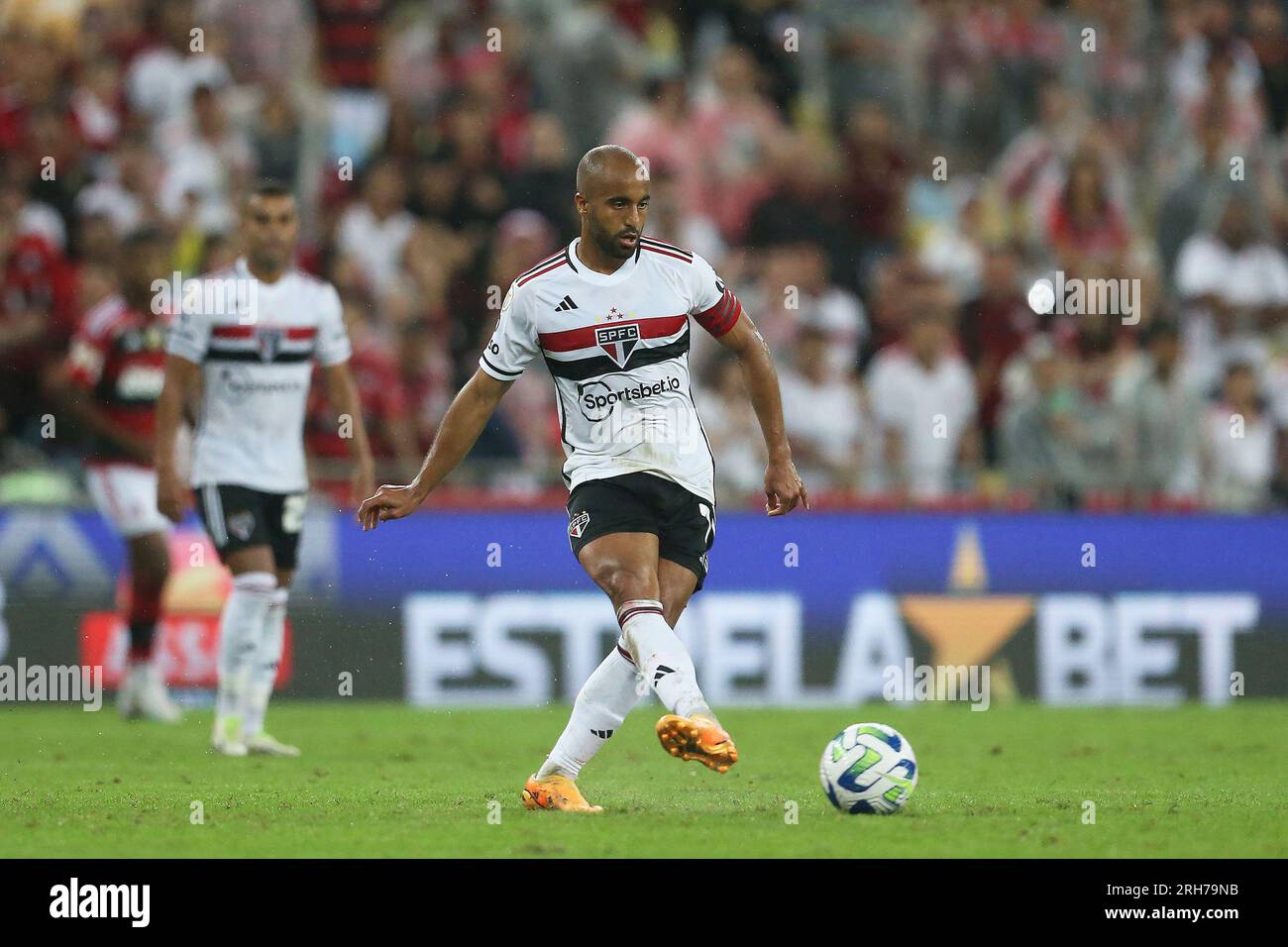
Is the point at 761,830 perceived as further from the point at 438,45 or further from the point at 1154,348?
the point at 438,45

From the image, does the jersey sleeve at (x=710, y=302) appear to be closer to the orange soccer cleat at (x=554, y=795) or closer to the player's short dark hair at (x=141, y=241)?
the orange soccer cleat at (x=554, y=795)

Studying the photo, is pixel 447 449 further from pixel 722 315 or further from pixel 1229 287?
pixel 1229 287

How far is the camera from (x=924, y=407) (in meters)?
16.7

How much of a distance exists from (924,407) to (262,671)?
22.9 feet

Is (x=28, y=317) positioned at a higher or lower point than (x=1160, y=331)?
higher

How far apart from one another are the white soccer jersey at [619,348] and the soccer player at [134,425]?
18.6 feet

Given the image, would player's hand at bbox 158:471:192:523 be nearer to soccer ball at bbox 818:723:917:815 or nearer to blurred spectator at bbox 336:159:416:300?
soccer ball at bbox 818:723:917:815

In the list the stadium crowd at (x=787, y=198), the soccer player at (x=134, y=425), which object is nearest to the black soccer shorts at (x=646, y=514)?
the soccer player at (x=134, y=425)

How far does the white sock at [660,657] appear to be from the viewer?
7.86 meters

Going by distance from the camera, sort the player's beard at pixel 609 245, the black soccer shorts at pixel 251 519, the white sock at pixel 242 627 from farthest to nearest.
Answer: the black soccer shorts at pixel 251 519, the white sock at pixel 242 627, the player's beard at pixel 609 245

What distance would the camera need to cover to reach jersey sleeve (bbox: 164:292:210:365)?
11.5 meters

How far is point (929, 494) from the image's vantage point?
1569cm

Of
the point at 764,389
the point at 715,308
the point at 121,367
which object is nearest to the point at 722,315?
the point at 715,308

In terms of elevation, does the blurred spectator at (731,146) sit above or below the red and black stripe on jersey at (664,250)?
above
